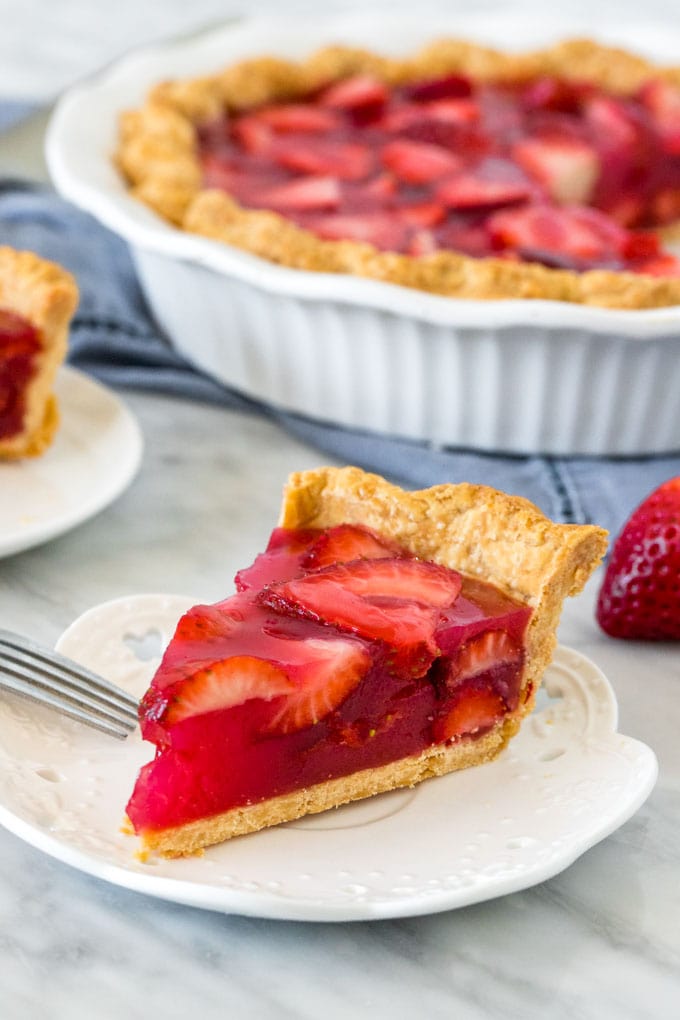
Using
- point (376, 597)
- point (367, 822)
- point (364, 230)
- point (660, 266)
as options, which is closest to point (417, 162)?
point (364, 230)

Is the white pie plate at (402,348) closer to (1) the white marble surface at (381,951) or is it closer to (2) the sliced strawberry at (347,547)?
(2) the sliced strawberry at (347,547)

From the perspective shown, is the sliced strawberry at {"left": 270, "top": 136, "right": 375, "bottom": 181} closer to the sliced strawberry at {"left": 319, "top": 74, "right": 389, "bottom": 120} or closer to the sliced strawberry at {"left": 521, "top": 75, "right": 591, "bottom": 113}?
the sliced strawberry at {"left": 319, "top": 74, "right": 389, "bottom": 120}

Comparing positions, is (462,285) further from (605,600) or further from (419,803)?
(419,803)

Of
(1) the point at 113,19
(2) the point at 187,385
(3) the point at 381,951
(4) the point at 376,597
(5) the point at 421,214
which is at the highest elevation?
(4) the point at 376,597

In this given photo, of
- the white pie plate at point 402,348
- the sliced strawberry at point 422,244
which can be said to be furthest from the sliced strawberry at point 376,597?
the sliced strawberry at point 422,244

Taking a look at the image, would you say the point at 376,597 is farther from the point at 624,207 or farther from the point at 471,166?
the point at 624,207

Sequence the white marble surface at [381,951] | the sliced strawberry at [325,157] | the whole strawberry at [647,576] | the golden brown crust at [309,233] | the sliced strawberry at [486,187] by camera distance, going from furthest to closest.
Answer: the sliced strawberry at [325,157]
the sliced strawberry at [486,187]
the golden brown crust at [309,233]
the whole strawberry at [647,576]
the white marble surface at [381,951]

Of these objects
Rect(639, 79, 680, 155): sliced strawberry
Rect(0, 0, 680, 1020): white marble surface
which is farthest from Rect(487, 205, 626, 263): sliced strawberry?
Rect(0, 0, 680, 1020): white marble surface
